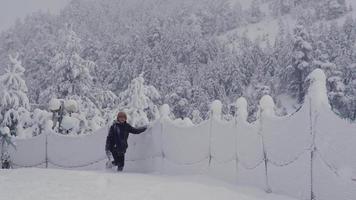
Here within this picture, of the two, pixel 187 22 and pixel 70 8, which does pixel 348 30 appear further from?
pixel 70 8

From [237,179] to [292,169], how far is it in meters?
1.78

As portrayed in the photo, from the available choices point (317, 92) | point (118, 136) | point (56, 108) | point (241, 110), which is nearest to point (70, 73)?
point (56, 108)

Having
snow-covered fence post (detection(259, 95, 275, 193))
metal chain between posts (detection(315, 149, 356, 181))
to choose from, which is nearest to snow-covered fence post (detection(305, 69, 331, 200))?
metal chain between posts (detection(315, 149, 356, 181))

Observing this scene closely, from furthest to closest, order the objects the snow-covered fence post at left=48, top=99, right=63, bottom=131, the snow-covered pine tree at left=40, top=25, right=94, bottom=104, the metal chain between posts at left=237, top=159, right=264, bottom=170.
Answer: the snow-covered pine tree at left=40, top=25, right=94, bottom=104 < the snow-covered fence post at left=48, top=99, right=63, bottom=131 < the metal chain between posts at left=237, top=159, right=264, bottom=170

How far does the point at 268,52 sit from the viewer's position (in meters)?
98.2

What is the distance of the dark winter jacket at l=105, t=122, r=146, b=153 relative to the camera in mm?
13594

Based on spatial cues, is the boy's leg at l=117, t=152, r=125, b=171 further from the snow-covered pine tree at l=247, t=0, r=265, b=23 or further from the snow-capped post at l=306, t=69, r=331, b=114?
the snow-covered pine tree at l=247, t=0, r=265, b=23

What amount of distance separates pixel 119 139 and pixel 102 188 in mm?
4496

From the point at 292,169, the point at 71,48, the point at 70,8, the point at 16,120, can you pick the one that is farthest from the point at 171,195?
the point at 70,8

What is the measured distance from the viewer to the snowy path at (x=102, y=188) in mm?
8453

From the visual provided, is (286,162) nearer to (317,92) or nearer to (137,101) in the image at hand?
(317,92)

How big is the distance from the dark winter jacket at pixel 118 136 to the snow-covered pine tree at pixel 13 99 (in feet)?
49.6

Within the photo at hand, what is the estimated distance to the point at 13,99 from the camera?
93.6 feet

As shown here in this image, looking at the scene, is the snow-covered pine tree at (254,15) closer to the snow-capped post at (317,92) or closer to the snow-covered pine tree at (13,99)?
the snow-covered pine tree at (13,99)
